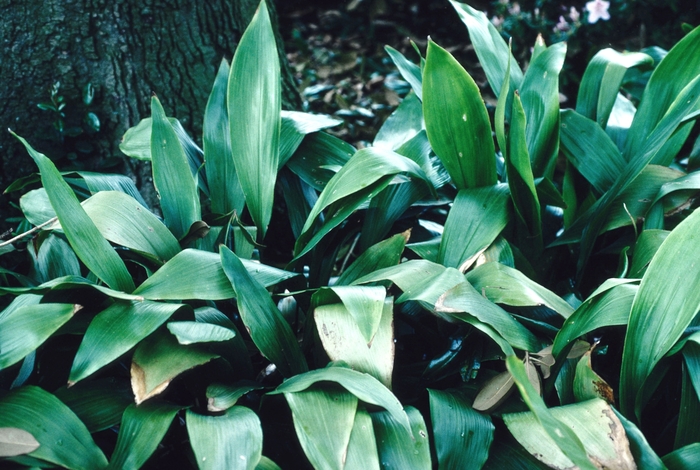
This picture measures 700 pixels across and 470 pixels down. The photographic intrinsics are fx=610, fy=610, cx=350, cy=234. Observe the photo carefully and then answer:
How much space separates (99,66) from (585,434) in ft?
5.05

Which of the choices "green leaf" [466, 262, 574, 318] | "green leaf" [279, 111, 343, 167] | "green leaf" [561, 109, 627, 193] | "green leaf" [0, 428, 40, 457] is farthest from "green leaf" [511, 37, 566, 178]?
"green leaf" [0, 428, 40, 457]

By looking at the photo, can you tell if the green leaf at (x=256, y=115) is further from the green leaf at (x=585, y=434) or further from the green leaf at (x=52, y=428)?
the green leaf at (x=585, y=434)

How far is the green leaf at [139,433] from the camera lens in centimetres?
93

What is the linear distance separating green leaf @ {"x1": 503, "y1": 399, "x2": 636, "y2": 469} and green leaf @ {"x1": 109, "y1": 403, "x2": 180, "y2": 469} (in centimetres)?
56

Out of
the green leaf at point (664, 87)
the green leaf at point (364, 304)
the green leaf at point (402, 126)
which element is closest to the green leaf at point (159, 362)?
the green leaf at point (364, 304)

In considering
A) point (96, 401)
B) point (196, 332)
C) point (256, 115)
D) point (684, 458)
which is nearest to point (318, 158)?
point (256, 115)

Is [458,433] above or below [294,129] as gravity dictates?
below

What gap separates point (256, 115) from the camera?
4.45 ft

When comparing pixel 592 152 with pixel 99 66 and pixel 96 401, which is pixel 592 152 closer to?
pixel 96 401

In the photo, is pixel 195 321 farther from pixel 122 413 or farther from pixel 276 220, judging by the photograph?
pixel 276 220

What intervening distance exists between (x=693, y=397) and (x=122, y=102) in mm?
1577

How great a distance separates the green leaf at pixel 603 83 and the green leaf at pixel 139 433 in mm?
1305

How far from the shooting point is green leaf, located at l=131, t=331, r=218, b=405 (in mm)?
953

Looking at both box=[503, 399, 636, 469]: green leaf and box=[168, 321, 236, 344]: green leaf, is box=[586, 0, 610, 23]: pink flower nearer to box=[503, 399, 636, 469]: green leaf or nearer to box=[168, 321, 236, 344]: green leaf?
box=[503, 399, 636, 469]: green leaf
